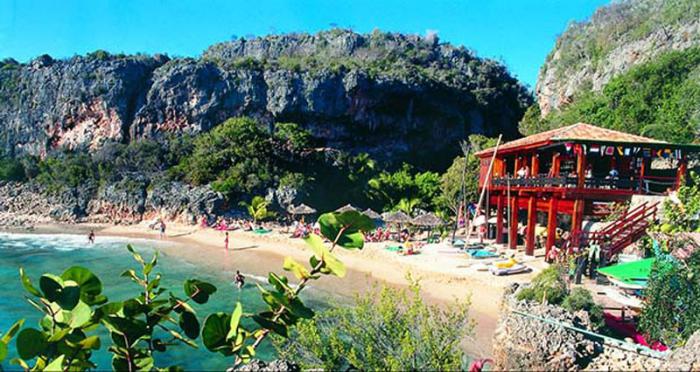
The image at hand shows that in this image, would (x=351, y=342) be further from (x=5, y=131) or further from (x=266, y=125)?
(x=5, y=131)

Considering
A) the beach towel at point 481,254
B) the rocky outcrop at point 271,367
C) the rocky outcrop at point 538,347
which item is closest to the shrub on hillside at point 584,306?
the rocky outcrop at point 538,347

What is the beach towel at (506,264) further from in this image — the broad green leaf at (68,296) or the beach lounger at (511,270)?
the broad green leaf at (68,296)

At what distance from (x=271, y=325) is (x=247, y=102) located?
145ft

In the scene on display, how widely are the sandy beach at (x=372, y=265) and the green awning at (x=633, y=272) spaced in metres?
3.29

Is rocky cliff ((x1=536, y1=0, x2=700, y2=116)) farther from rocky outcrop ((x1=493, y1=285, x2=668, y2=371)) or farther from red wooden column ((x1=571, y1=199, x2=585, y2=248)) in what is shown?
rocky outcrop ((x1=493, y1=285, x2=668, y2=371))

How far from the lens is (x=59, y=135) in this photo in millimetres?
47219

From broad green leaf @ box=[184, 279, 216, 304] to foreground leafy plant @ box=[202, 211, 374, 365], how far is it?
11.6 inches

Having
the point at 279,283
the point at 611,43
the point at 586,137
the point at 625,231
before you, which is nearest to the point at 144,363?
the point at 279,283

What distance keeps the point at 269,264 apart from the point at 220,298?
5.44 m

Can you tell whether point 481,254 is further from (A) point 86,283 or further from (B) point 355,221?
(A) point 86,283

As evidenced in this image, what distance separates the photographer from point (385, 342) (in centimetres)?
523

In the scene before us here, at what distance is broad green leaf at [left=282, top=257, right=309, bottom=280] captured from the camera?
66.3 inches

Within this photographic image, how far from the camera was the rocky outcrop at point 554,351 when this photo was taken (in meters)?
5.11

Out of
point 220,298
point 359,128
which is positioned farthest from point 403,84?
point 220,298
